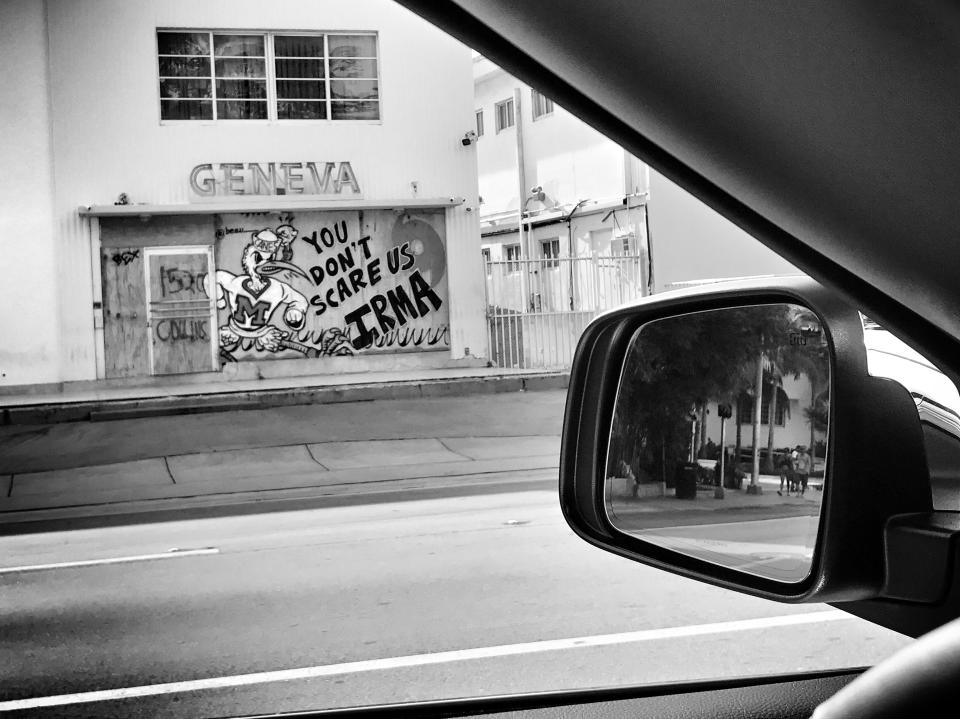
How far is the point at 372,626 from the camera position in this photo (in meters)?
4.62

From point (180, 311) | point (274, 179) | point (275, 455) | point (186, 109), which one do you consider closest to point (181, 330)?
point (180, 311)

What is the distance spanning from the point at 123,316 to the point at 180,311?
3.12ft

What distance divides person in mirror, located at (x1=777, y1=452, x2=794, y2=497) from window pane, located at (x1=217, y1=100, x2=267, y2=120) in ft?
61.4

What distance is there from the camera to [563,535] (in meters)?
6.64

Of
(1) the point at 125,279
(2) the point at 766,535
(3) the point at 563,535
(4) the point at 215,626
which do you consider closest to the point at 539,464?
(3) the point at 563,535

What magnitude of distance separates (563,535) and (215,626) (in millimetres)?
2554

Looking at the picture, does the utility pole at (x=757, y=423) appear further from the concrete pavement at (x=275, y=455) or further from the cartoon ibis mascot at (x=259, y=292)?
the cartoon ibis mascot at (x=259, y=292)

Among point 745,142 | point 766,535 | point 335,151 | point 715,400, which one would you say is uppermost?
point 335,151

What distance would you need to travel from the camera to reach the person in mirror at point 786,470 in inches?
48.5

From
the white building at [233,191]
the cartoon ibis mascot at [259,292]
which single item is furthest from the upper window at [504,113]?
the cartoon ibis mascot at [259,292]

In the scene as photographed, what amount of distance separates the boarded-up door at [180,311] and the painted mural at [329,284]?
0.23m

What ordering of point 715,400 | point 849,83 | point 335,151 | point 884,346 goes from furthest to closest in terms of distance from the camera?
1. point 335,151
2. point 715,400
3. point 884,346
4. point 849,83

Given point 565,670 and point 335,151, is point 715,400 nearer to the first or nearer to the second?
point 565,670

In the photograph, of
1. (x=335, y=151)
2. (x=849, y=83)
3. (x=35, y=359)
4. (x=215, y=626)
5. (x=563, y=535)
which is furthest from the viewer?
(x=335, y=151)
